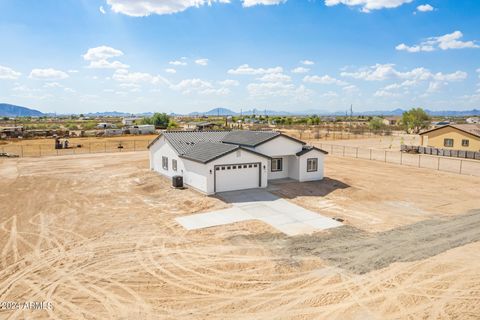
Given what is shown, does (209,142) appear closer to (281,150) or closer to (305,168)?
(281,150)

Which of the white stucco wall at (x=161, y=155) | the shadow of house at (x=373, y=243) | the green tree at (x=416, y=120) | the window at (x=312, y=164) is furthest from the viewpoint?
the green tree at (x=416, y=120)

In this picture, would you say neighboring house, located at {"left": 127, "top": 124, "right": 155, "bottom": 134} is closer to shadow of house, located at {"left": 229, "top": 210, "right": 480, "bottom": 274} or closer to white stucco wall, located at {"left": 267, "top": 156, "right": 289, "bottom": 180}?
white stucco wall, located at {"left": 267, "top": 156, "right": 289, "bottom": 180}

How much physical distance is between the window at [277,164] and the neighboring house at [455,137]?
98.2 feet

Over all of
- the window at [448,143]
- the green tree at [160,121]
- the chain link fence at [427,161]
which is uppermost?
the green tree at [160,121]

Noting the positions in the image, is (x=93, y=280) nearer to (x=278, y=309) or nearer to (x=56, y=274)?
(x=56, y=274)

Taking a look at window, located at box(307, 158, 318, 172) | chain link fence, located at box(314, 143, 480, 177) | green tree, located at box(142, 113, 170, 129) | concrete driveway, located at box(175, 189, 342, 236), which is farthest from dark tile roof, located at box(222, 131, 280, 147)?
green tree, located at box(142, 113, 170, 129)

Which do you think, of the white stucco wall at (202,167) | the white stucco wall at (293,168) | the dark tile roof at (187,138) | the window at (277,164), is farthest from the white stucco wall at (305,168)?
the dark tile roof at (187,138)

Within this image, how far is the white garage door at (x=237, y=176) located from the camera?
23.7m

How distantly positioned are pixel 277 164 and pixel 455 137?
3081 cm

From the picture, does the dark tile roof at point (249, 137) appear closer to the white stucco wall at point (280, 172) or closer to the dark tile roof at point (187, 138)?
the dark tile roof at point (187, 138)

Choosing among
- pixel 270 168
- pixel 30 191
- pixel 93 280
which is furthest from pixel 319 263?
pixel 30 191

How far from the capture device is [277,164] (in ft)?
93.1

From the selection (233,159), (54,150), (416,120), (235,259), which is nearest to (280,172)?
(233,159)

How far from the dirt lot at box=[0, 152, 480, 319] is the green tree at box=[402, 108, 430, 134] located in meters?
69.7
